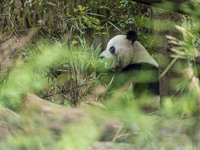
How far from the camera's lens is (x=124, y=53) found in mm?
4148

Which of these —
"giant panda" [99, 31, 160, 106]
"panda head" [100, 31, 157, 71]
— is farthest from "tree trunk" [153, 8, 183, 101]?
"panda head" [100, 31, 157, 71]

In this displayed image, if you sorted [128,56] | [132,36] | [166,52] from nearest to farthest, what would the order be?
[166,52] < [132,36] < [128,56]

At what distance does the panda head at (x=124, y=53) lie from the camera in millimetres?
4016

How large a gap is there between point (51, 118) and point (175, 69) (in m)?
2.09

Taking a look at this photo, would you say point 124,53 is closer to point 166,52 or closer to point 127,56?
point 127,56

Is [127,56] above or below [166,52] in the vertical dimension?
below

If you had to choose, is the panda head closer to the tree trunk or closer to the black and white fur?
the black and white fur

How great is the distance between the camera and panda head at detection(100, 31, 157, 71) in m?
4.02

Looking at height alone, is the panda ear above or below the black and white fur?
above

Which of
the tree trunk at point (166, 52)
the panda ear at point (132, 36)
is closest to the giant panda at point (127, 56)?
the panda ear at point (132, 36)

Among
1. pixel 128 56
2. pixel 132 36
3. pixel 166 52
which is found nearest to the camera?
pixel 166 52

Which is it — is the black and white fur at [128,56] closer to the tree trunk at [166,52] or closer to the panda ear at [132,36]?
the panda ear at [132,36]

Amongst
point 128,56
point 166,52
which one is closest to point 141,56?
point 128,56

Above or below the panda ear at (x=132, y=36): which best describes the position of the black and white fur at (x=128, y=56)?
below
